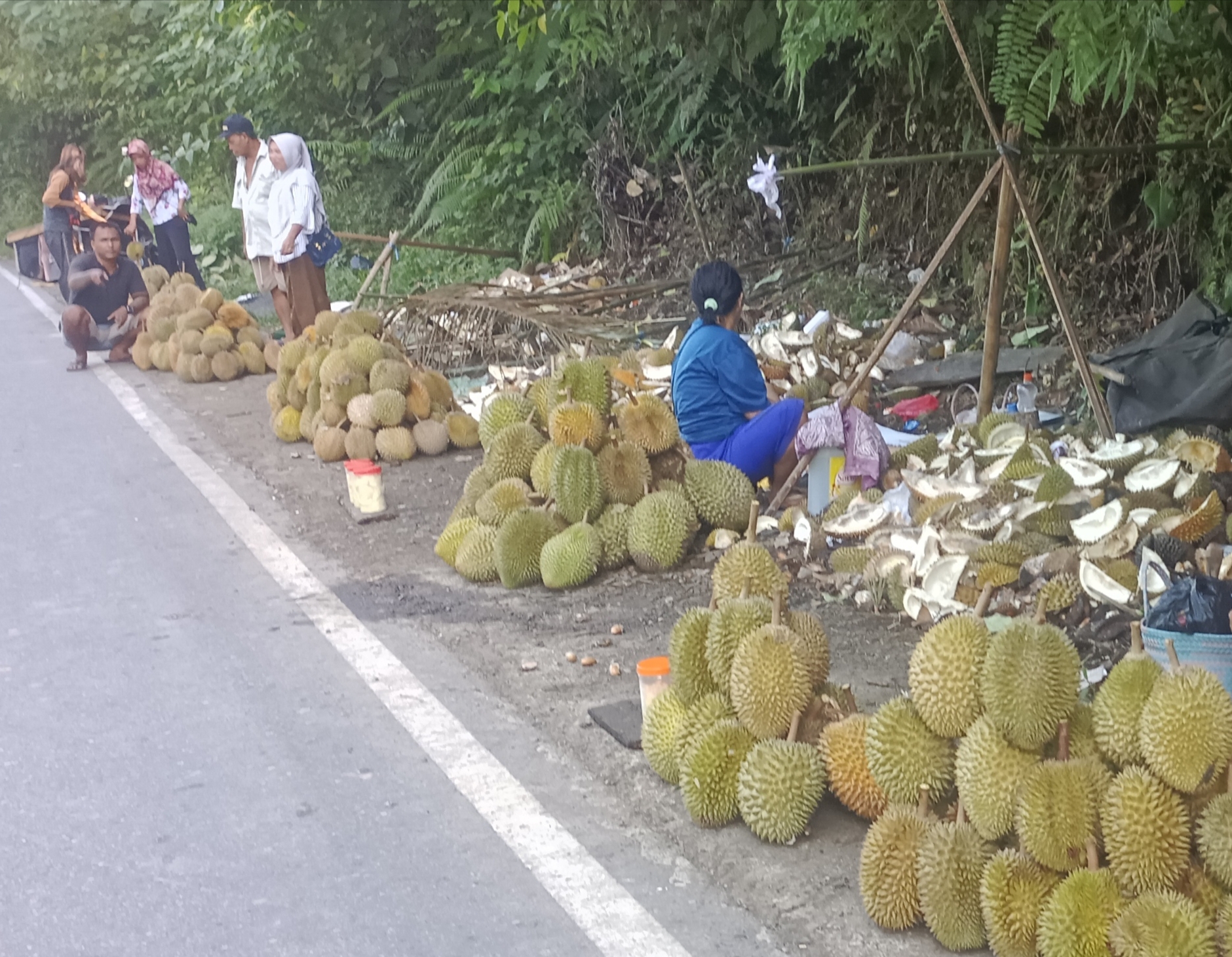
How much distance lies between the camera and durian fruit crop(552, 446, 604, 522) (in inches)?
211

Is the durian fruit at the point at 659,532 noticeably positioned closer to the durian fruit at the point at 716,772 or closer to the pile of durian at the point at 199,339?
the durian fruit at the point at 716,772

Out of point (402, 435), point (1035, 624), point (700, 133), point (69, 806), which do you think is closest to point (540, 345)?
point (402, 435)

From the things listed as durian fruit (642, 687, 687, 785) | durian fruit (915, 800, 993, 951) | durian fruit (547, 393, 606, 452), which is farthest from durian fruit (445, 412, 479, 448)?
durian fruit (915, 800, 993, 951)

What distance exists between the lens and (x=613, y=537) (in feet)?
17.5

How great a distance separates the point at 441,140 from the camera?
14438 mm

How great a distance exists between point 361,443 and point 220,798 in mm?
3808

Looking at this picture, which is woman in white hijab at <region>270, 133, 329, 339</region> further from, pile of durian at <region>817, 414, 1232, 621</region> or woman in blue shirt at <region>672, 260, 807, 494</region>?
pile of durian at <region>817, 414, 1232, 621</region>

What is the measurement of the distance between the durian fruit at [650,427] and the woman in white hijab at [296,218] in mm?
4515

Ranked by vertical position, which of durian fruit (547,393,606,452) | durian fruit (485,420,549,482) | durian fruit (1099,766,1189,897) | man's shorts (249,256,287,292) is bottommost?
durian fruit (1099,766,1189,897)

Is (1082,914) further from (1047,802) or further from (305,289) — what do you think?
(305,289)

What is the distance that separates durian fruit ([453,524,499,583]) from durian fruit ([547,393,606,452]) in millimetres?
482

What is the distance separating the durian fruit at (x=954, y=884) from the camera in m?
2.75

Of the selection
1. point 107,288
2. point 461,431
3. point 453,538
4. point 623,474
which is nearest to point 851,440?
point 623,474

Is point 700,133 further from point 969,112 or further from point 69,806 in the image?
point 69,806
